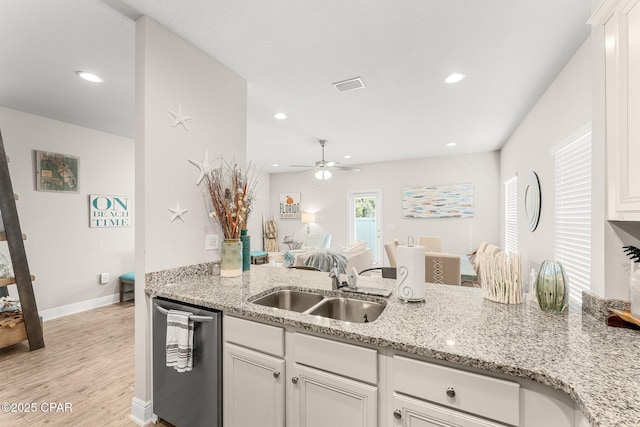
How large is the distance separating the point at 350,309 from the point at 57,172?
4220 millimetres

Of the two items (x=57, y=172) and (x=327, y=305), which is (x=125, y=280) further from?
(x=327, y=305)

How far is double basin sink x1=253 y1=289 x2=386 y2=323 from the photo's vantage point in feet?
5.40

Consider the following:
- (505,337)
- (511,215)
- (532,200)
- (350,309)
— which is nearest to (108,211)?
(350,309)

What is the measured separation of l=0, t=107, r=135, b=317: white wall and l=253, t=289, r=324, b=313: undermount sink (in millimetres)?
3530

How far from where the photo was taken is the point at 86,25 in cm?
187

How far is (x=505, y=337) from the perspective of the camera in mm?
1100

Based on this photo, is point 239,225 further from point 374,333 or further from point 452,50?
point 452,50

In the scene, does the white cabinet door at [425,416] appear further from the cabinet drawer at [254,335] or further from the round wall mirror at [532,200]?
the round wall mirror at [532,200]

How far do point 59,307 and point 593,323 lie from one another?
5225 mm

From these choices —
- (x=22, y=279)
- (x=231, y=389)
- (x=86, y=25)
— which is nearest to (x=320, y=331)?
(x=231, y=389)

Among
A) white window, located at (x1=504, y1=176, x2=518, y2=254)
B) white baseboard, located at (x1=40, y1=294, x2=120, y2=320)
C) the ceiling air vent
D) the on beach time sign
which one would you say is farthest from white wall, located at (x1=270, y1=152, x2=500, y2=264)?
white baseboard, located at (x1=40, y1=294, x2=120, y2=320)

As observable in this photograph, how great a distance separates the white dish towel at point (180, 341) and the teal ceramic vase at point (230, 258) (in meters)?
0.59

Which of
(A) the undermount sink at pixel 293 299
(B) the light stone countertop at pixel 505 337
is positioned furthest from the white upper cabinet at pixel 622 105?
(A) the undermount sink at pixel 293 299

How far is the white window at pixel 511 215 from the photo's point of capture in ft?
13.8
